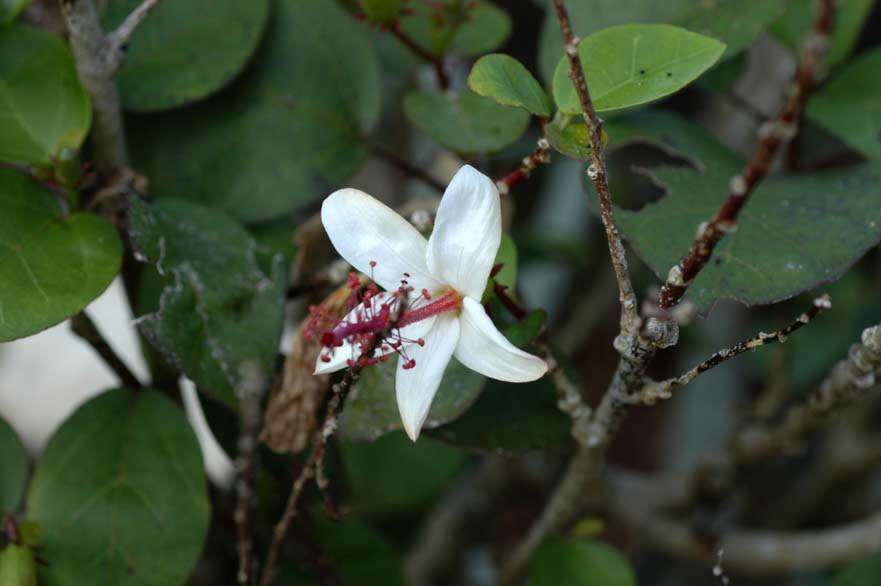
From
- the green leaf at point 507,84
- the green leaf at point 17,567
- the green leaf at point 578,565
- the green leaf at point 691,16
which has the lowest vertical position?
the green leaf at point 578,565

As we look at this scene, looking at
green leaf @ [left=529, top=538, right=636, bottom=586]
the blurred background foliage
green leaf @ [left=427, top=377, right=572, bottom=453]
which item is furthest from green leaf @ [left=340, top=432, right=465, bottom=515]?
green leaf @ [left=427, top=377, right=572, bottom=453]

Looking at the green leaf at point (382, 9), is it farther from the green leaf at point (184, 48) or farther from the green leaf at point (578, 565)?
the green leaf at point (578, 565)

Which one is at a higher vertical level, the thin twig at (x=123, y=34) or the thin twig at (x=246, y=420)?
the thin twig at (x=123, y=34)

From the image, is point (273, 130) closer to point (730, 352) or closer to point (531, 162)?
point (531, 162)

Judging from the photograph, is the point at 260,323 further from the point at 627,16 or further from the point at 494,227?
the point at 627,16

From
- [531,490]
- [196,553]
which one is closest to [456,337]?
[196,553]

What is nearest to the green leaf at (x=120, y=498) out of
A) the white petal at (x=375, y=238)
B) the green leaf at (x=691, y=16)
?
the white petal at (x=375, y=238)

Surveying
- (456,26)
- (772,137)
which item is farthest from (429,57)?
(772,137)
